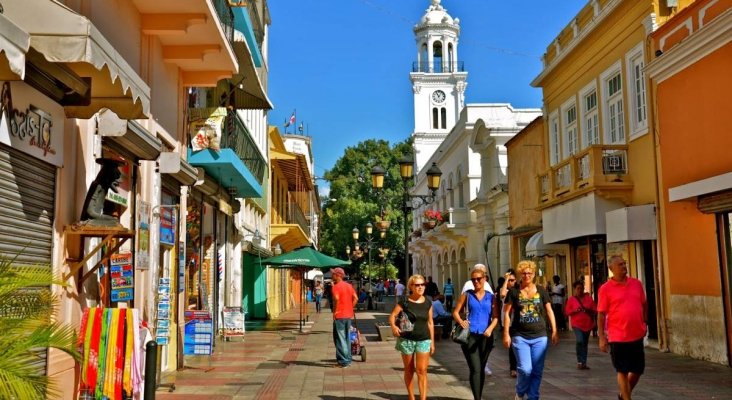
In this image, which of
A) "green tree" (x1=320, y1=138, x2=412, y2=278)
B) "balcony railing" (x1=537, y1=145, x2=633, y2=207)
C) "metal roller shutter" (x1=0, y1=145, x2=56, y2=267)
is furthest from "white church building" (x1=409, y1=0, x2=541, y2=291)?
"metal roller shutter" (x1=0, y1=145, x2=56, y2=267)

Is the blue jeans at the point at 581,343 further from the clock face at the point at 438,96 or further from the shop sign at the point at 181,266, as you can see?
the clock face at the point at 438,96

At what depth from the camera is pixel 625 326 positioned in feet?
26.3

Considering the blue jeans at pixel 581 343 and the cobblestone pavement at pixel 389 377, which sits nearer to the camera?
the cobblestone pavement at pixel 389 377

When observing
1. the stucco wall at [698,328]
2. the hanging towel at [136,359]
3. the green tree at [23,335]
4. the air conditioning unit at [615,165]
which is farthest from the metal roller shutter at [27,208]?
the air conditioning unit at [615,165]

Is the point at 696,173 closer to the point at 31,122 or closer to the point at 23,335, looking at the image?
the point at 31,122

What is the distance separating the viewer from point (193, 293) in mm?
16734

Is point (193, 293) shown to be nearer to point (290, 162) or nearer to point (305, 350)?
point (305, 350)

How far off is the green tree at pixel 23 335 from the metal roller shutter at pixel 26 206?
1596mm

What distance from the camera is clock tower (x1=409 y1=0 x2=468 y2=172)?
226 feet

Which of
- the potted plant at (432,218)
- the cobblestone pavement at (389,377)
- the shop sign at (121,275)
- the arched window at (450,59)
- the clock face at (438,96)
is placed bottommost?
the cobblestone pavement at (389,377)

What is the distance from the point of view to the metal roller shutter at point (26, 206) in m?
6.23

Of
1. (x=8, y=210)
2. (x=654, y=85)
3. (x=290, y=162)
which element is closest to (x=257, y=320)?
(x=290, y=162)

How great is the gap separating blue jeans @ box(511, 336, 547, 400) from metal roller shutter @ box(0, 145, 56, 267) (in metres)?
4.84

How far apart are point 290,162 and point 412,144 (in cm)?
3784
